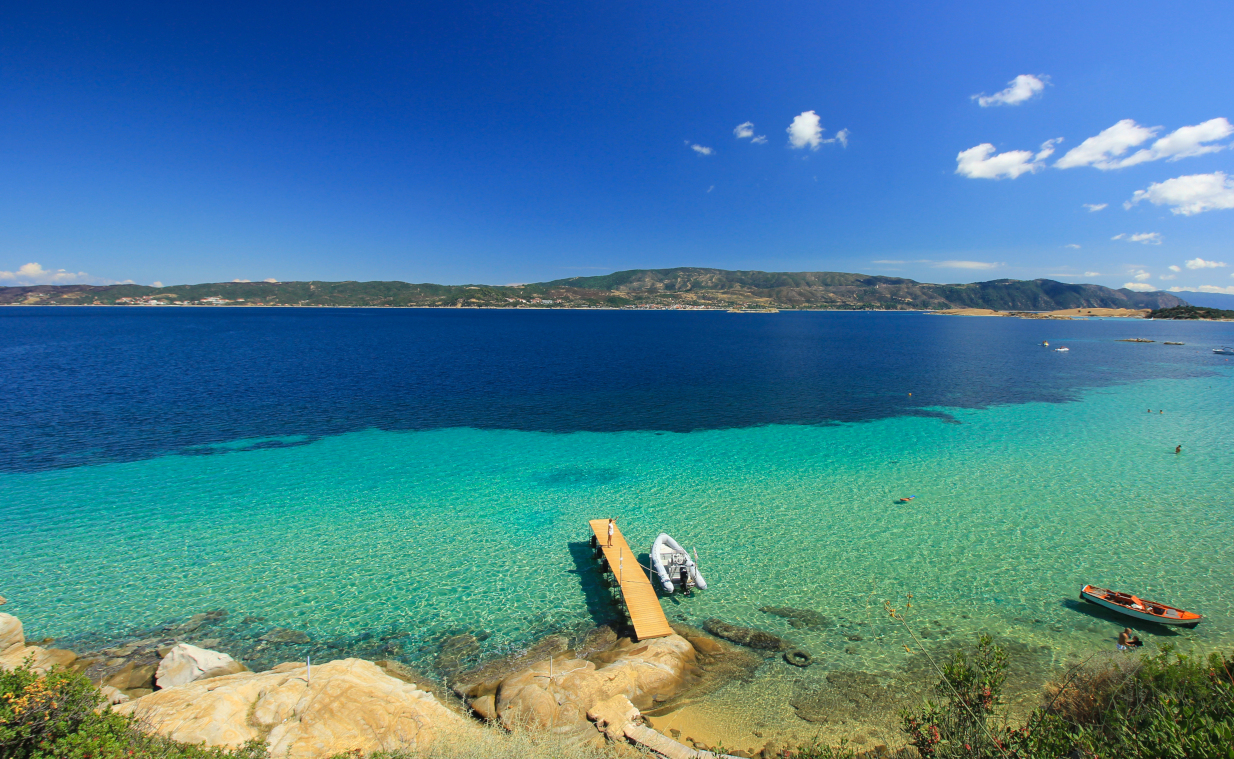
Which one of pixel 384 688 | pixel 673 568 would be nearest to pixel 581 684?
pixel 384 688

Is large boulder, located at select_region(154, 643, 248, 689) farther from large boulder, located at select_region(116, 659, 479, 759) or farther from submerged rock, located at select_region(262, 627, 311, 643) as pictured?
submerged rock, located at select_region(262, 627, 311, 643)

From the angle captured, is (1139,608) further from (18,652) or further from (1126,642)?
(18,652)

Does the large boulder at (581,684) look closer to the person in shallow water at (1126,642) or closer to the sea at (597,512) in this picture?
the sea at (597,512)

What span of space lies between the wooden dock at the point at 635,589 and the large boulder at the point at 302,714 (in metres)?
6.53

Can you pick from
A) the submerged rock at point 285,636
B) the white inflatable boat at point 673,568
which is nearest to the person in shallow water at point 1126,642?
the white inflatable boat at point 673,568

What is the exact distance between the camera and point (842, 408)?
157ft

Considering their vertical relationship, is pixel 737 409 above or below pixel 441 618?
above

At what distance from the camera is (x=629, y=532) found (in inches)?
941

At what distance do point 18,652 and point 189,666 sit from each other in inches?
216

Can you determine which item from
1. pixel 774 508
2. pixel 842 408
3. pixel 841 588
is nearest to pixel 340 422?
pixel 774 508

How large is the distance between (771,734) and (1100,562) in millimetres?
19340

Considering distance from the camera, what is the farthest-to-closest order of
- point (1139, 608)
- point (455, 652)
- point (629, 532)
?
point (629, 532), point (1139, 608), point (455, 652)

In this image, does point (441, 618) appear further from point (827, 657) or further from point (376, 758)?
point (827, 657)

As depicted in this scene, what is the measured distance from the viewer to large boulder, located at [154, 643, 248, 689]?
44.2 ft
